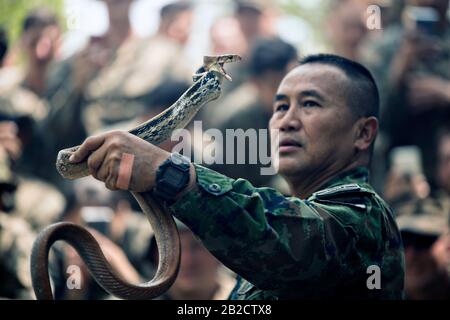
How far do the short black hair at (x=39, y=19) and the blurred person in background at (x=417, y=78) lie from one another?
11.0 feet

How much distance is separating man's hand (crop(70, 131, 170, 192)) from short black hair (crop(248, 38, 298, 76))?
16.7 ft

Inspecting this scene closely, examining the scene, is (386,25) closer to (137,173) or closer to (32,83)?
(32,83)

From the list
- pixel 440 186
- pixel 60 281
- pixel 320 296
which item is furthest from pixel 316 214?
pixel 440 186

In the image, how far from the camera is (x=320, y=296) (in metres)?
4.69

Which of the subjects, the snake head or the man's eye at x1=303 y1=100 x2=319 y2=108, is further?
the man's eye at x1=303 y1=100 x2=319 y2=108

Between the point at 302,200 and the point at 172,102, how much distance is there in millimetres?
4500

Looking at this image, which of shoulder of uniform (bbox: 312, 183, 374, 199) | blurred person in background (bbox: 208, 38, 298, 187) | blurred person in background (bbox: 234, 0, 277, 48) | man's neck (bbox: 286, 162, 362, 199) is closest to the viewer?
shoulder of uniform (bbox: 312, 183, 374, 199)

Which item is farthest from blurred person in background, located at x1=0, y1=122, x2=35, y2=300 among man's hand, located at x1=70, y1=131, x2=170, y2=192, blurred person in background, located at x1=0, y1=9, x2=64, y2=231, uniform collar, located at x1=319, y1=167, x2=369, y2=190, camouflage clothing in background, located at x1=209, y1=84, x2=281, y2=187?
man's hand, located at x1=70, y1=131, x2=170, y2=192

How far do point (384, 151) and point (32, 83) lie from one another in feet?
12.4

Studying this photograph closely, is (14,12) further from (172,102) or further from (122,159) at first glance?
(122,159)

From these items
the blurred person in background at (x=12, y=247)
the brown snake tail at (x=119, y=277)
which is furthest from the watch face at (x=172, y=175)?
the blurred person in background at (x=12, y=247)

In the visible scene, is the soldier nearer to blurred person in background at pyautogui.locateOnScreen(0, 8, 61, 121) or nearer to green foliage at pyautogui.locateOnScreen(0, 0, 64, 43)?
blurred person in background at pyautogui.locateOnScreen(0, 8, 61, 121)

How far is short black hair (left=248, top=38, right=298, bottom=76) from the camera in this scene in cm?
922

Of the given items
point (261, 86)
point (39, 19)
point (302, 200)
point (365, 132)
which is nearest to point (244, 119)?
point (261, 86)
